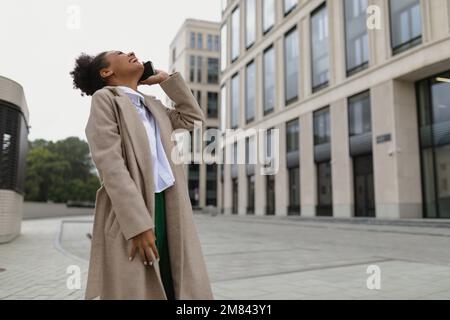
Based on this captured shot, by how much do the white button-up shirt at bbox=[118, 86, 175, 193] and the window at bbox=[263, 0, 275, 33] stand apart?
31254 mm

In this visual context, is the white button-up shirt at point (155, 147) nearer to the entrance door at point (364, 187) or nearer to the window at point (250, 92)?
the entrance door at point (364, 187)

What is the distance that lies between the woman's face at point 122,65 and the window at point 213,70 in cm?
6044

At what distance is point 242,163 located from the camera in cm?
3734

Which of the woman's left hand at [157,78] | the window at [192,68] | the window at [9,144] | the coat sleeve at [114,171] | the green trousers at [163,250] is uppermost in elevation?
the window at [192,68]

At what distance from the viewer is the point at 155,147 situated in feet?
6.61

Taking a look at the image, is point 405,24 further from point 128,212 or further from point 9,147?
point 128,212

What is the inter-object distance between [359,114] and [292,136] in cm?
722

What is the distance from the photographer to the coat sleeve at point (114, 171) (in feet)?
5.58

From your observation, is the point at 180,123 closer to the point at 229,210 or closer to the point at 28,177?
the point at 229,210

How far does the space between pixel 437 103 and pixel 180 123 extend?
1946 cm

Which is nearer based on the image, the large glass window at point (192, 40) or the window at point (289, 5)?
the window at point (289, 5)

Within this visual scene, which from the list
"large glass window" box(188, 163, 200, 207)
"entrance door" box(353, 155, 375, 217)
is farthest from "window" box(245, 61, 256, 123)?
"large glass window" box(188, 163, 200, 207)

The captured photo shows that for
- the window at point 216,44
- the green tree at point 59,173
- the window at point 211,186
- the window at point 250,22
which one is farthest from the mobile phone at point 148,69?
the window at point 216,44

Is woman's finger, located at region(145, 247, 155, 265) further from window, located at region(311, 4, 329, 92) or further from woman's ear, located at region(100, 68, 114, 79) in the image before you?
window, located at region(311, 4, 329, 92)
